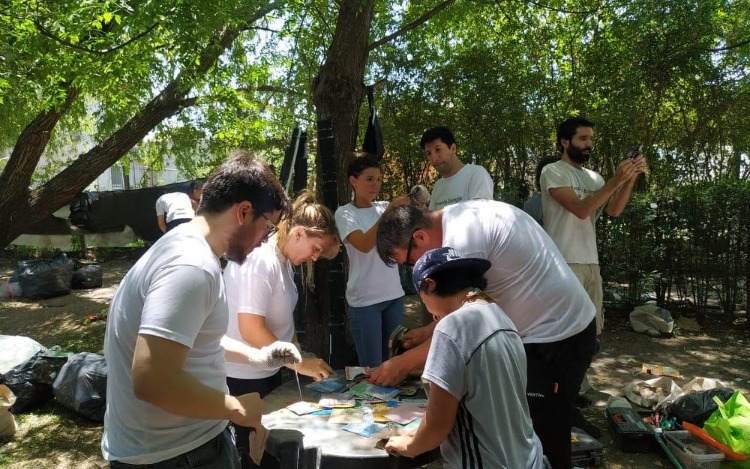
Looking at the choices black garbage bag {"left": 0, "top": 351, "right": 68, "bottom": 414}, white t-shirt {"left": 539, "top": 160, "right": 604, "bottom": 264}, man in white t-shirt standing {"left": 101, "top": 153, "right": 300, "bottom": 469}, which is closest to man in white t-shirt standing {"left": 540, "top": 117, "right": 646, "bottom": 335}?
white t-shirt {"left": 539, "top": 160, "right": 604, "bottom": 264}

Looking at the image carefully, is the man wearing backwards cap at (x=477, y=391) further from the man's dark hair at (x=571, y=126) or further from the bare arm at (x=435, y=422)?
the man's dark hair at (x=571, y=126)

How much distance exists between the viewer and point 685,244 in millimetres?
6039

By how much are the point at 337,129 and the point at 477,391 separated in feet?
9.96

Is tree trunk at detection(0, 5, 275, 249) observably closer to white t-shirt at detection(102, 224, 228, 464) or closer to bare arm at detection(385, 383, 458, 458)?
white t-shirt at detection(102, 224, 228, 464)

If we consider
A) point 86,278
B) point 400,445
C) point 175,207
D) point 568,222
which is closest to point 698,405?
point 568,222

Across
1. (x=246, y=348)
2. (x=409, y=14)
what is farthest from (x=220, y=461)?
(x=409, y=14)

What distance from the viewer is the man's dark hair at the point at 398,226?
2.08 meters

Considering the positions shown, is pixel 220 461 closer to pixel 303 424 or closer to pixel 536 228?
pixel 303 424

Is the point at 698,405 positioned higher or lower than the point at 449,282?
lower

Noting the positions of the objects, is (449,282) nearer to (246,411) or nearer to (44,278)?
(246,411)

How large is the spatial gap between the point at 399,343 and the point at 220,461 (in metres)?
1.31

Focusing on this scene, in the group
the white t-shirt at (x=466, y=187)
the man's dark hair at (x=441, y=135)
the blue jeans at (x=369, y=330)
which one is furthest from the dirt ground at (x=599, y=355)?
the man's dark hair at (x=441, y=135)

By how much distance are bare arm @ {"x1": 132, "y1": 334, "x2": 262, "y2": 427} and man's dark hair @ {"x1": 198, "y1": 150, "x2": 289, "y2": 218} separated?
15.5 inches

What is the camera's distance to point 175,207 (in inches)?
246
